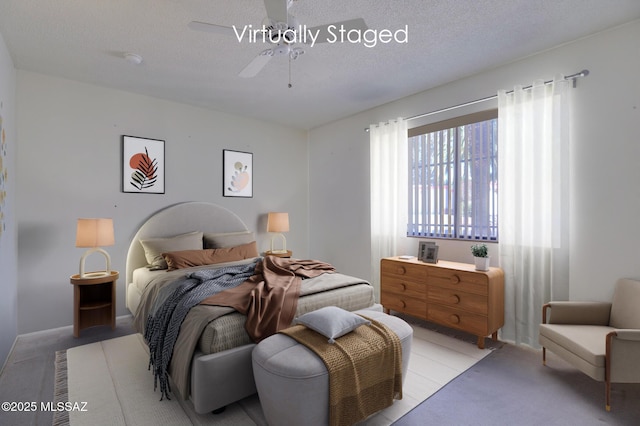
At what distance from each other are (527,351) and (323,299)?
1934 millimetres

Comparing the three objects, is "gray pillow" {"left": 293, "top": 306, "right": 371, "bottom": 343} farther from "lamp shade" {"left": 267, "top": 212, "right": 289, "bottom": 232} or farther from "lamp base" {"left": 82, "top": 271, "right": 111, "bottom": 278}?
"lamp shade" {"left": 267, "top": 212, "right": 289, "bottom": 232}

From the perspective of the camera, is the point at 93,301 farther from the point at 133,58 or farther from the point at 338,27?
the point at 338,27

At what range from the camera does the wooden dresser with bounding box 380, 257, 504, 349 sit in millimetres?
2861

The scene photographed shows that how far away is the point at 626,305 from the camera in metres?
2.32

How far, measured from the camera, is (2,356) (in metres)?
2.49

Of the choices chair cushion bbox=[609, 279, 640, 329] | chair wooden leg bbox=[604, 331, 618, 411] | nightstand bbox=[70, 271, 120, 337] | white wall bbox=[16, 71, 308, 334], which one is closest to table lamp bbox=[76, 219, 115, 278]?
nightstand bbox=[70, 271, 120, 337]

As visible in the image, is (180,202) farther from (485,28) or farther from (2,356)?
(485,28)

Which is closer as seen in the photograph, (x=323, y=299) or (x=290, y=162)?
(x=323, y=299)

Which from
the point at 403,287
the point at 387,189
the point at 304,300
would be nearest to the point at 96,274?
the point at 304,300

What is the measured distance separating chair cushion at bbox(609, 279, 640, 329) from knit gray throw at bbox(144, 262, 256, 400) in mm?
2956

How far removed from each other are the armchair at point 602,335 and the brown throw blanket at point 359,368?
4.14ft

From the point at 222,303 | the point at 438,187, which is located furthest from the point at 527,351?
the point at 222,303

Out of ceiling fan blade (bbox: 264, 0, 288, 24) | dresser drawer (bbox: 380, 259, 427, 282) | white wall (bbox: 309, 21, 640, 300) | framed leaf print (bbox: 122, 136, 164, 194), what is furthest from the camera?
framed leaf print (bbox: 122, 136, 164, 194)

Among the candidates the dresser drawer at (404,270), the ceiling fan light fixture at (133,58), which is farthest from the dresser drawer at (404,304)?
the ceiling fan light fixture at (133,58)
